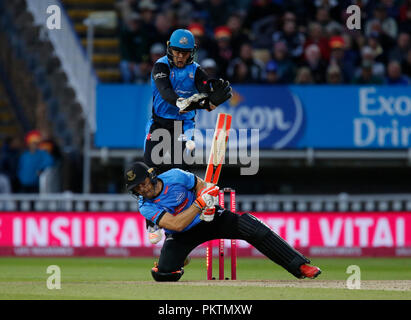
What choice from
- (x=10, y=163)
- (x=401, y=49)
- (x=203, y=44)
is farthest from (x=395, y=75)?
(x=10, y=163)

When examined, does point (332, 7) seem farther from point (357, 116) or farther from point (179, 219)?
point (179, 219)

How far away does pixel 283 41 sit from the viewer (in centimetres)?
1877

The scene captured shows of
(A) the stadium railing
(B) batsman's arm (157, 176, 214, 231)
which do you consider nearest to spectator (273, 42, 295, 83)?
(A) the stadium railing

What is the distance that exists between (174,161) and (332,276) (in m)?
2.72

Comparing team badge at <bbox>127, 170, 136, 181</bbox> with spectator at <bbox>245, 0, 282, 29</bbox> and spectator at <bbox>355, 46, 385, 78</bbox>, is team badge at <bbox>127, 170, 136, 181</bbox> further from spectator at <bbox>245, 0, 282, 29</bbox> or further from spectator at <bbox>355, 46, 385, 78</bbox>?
spectator at <bbox>245, 0, 282, 29</bbox>

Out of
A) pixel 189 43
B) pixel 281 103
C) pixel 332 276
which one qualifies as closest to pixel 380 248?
pixel 281 103

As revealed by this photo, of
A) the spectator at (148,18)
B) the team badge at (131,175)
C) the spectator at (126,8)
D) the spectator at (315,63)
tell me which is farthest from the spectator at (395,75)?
the team badge at (131,175)

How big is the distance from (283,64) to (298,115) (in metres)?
1.23

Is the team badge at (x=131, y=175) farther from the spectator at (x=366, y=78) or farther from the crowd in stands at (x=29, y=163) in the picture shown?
the spectator at (x=366, y=78)

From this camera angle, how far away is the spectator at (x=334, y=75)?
17906mm

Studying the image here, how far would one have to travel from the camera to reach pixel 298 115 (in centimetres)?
1759

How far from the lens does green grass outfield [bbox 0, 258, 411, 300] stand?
9430 millimetres

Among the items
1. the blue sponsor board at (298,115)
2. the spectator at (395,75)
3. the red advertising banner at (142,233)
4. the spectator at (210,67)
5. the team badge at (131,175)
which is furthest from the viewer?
the spectator at (395,75)

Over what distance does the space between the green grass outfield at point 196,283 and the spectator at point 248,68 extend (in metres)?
4.08
